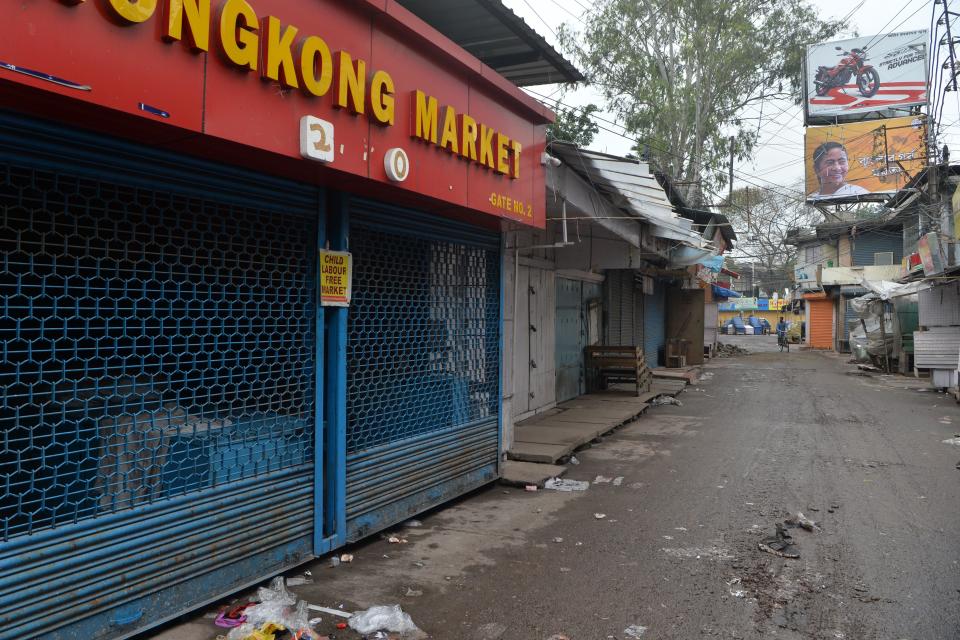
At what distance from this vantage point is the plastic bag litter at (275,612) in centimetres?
347

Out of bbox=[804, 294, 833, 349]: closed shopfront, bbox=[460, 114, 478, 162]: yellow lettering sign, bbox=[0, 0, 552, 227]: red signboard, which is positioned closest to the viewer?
bbox=[0, 0, 552, 227]: red signboard

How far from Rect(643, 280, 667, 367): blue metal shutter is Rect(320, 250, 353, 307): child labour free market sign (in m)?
15.4

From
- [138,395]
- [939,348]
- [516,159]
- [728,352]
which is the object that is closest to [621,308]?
[939,348]

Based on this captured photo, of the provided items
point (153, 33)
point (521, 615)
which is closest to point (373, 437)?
point (521, 615)

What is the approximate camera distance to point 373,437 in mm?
5160

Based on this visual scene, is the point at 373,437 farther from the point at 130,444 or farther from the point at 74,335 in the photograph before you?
the point at 74,335

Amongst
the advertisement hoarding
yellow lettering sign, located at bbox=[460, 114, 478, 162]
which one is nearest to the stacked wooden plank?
yellow lettering sign, located at bbox=[460, 114, 478, 162]

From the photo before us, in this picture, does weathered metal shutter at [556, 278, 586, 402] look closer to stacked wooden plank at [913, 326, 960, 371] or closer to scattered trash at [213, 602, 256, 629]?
scattered trash at [213, 602, 256, 629]

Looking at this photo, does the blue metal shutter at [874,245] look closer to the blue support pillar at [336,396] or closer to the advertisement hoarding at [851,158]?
the advertisement hoarding at [851,158]

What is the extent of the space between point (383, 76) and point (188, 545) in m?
3.17

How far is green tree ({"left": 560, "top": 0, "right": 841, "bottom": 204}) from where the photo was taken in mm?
22812

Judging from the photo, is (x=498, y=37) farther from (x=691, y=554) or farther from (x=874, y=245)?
(x=874, y=245)

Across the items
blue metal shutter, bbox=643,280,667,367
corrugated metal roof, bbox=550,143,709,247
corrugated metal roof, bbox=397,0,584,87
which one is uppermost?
corrugated metal roof, bbox=397,0,584,87

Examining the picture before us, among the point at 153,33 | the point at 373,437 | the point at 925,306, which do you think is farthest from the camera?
the point at 925,306
